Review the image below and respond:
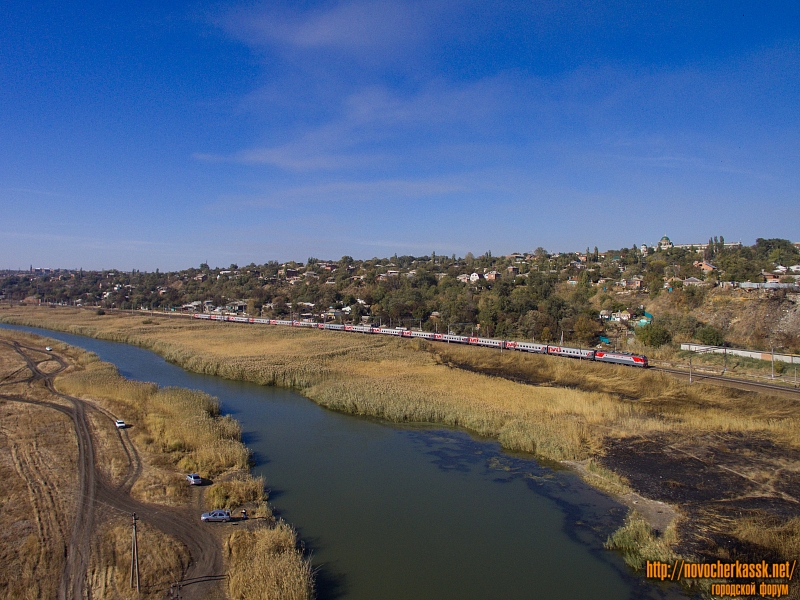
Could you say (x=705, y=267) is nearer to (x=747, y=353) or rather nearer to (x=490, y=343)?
(x=747, y=353)

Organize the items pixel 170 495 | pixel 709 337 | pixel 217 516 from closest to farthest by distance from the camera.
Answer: pixel 217 516
pixel 170 495
pixel 709 337

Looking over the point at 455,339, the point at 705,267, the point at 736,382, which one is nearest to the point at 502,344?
the point at 455,339

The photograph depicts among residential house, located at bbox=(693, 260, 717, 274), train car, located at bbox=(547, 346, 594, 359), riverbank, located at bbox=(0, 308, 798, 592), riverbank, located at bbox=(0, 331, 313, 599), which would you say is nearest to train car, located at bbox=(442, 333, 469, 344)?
riverbank, located at bbox=(0, 308, 798, 592)

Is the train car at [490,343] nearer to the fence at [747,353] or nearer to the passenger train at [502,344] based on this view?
the passenger train at [502,344]

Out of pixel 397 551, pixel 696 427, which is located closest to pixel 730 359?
pixel 696 427

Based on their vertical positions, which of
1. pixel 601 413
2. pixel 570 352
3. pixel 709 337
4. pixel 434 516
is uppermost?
pixel 709 337

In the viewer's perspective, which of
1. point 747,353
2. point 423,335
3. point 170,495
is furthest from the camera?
point 423,335

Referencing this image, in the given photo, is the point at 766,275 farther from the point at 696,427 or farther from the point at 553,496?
the point at 553,496

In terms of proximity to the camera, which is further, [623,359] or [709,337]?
[709,337]
